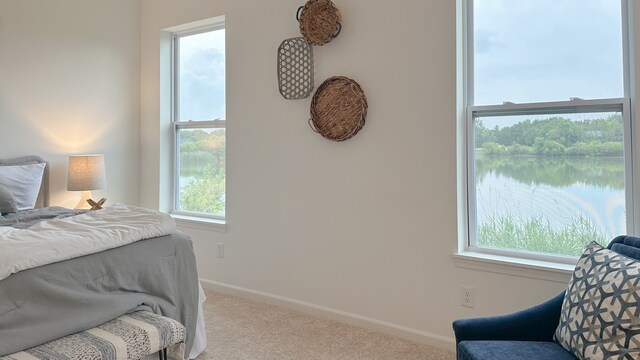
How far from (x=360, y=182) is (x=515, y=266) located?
1035 millimetres

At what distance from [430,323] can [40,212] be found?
250 cm

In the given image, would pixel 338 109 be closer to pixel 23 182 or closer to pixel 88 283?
pixel 88 283

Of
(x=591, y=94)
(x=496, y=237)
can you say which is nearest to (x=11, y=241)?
(x=496, y=237)

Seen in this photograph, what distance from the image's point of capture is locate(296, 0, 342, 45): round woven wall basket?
9.48 ft

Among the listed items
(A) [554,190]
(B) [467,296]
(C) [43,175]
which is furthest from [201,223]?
(A) [554,190]

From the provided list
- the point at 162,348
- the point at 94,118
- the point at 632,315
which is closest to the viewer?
the point at 632,315

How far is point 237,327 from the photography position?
2863mm

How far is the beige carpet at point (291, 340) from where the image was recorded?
2.48 metres

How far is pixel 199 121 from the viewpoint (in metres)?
3.92

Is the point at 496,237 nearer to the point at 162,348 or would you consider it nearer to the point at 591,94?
the point at 591,94

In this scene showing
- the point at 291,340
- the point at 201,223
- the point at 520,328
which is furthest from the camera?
the point at 201,223

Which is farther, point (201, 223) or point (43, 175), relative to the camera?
point (201, 223)

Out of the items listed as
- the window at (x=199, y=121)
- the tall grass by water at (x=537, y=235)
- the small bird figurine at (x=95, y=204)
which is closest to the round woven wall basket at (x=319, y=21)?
the window at (x=199, y=121)

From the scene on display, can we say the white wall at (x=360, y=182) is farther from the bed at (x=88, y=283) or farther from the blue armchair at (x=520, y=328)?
the bed at (x=88, y=283)
